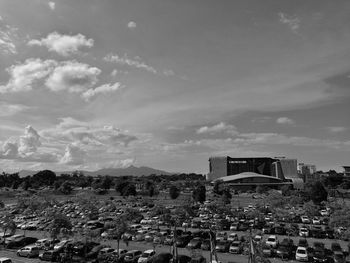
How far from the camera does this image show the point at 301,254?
34094mm

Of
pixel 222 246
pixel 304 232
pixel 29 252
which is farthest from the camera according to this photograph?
pixel 304 232

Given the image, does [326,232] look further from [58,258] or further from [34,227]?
[34,227]

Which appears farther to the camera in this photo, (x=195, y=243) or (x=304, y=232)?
(x=304, y=232)

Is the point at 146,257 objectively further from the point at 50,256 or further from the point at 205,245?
the point at 50,256

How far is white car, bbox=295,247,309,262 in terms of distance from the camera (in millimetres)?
33734

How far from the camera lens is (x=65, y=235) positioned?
1496 inches

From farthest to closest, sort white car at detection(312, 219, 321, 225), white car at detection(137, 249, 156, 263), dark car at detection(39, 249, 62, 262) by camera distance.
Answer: white car at detection(312, 219, 321, 225)
dark car at detection(39, 249, 62, 262)
white car at detection(137, 249, 156, 263)

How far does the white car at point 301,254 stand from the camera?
111ft

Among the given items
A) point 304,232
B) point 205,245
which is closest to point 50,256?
point 205,245

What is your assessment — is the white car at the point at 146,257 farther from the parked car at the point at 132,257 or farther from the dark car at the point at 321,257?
the dark car at the point at 321,257

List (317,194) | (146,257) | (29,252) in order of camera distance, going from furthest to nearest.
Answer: (317,194) → (29,252) → (146,257)

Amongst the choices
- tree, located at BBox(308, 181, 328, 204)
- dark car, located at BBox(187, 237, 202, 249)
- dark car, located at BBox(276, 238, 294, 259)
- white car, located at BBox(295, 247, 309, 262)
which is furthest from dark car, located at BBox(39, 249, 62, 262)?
tree, located at BBox(308, 181, 328, 204)

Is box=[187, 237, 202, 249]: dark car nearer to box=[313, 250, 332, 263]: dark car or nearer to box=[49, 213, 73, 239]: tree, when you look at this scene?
box=[313, 250, 332, 263]: dark car

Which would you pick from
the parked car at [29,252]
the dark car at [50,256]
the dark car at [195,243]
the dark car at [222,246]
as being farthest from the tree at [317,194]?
the parked car at [29,252]
